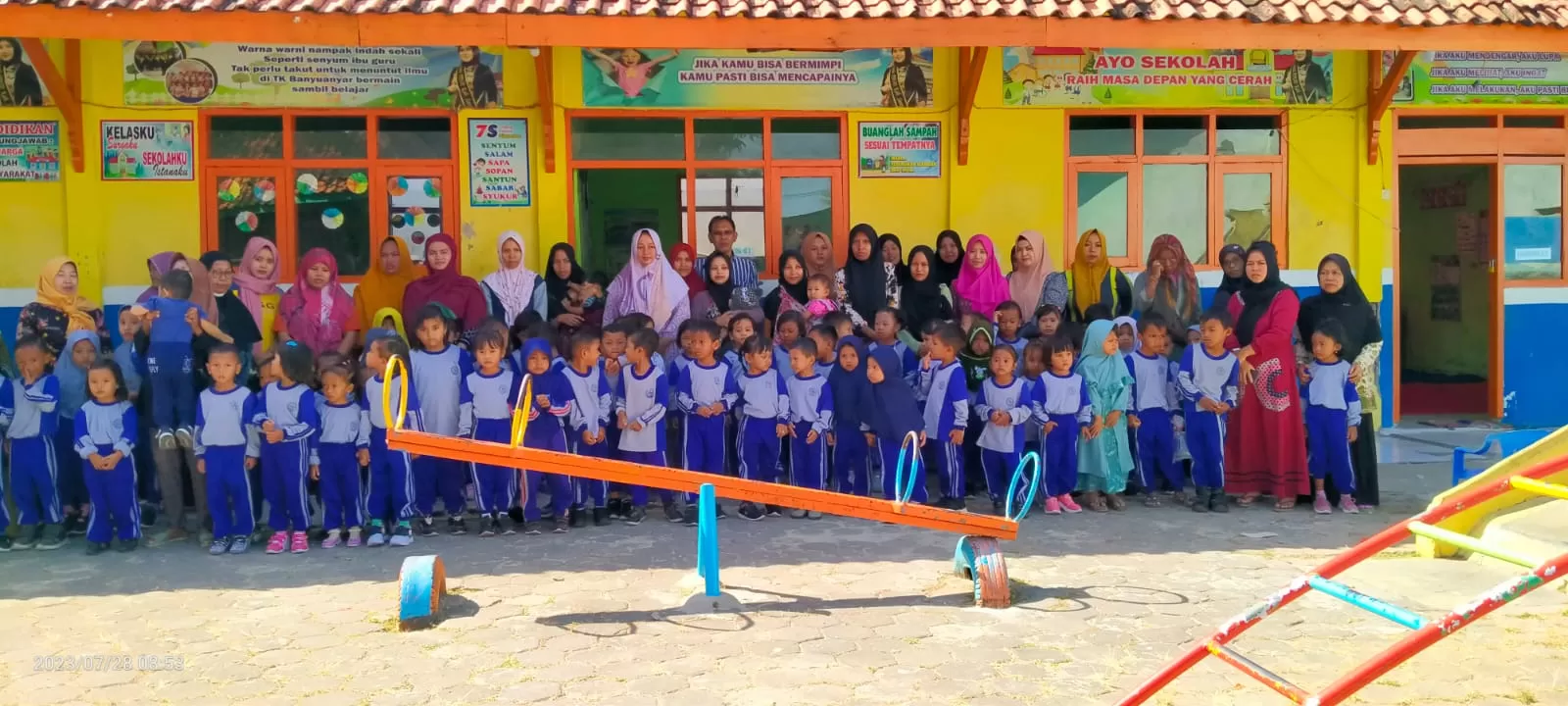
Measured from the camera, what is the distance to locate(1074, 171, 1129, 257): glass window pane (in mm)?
8578

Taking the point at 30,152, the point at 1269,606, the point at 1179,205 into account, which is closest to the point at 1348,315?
the point at 1179,205

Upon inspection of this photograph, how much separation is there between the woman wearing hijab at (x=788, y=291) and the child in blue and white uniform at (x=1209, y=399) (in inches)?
86.4

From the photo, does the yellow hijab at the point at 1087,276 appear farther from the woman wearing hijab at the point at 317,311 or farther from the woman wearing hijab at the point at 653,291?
the woman wearing hijab at the point at 317,311

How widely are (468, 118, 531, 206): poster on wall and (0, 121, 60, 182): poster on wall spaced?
2480 mm

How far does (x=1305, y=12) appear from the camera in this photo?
7.04 meters

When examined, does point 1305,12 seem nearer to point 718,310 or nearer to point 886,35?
point 886,35

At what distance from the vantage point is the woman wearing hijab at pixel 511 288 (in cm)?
730

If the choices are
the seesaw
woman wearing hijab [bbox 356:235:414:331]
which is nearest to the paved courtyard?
the seesaw

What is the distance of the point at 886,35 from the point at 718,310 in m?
1.88

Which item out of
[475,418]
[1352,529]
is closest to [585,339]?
[475,418]

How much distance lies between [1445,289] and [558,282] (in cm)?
765

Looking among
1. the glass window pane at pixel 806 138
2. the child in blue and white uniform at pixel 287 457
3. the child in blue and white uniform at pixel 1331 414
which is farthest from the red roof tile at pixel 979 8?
the child in blue and white uniform at pixel 287 457

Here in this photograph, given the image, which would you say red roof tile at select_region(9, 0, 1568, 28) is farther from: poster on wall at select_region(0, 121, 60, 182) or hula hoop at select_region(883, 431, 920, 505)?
hula hoop at select_region(883, 431, 920, 505)

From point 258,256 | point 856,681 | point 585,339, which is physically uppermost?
point 258,256
